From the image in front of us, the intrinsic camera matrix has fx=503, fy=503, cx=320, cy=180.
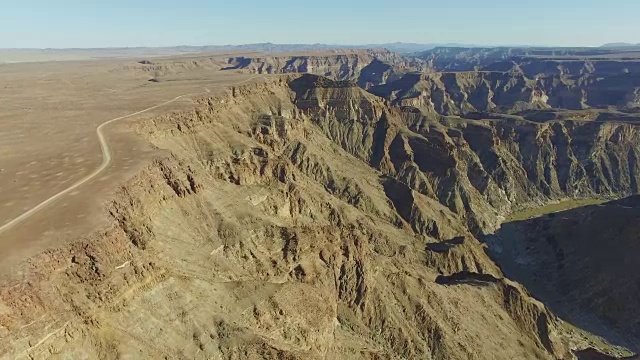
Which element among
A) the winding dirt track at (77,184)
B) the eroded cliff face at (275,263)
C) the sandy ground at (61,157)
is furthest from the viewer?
the winding dirt track at (77,184)

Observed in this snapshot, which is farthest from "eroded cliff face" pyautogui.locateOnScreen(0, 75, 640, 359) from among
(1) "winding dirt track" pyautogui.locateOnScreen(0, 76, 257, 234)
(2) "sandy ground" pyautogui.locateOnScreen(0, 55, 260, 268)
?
(1) "winding dirt track" pyautogui.locateOnScreen(0, 76, 257, 234)

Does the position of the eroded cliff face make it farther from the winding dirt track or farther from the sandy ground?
the winding dirt track

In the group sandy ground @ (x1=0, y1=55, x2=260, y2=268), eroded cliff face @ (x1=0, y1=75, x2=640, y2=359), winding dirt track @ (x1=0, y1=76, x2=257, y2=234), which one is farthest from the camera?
winding dirt track @ (x1=0, y1=76, x2=257, y2=234)

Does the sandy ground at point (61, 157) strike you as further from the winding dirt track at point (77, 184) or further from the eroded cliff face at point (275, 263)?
the eroded cliff face at point (275, 263)

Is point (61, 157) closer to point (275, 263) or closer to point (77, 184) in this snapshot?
point (77, 184)

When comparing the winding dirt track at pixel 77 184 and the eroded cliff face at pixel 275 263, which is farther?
the winding dirt track at pixel 77 184

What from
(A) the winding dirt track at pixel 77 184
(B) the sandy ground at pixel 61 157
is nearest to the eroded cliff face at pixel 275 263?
(B) the sandy ground at pixel 61 157

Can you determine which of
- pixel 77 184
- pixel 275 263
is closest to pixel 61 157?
pixel 77 184

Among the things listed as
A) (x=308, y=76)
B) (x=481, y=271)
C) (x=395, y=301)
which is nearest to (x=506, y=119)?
(x=308, y=76)
